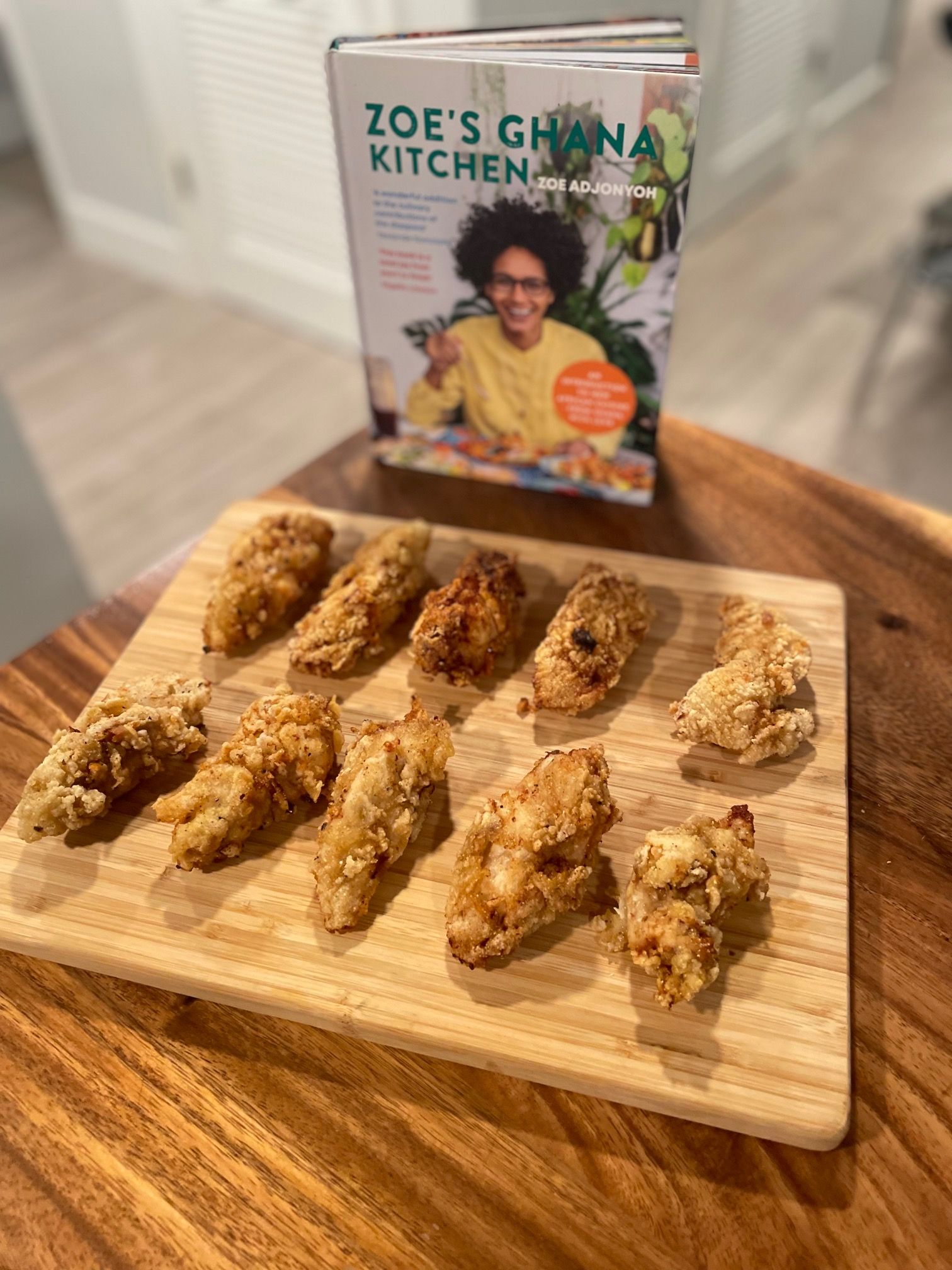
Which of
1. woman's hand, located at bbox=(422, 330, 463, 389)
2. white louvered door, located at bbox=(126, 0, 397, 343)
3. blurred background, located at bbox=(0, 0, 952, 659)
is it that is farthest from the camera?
blurred background, located at bbox=(0, 0, 952, 659)

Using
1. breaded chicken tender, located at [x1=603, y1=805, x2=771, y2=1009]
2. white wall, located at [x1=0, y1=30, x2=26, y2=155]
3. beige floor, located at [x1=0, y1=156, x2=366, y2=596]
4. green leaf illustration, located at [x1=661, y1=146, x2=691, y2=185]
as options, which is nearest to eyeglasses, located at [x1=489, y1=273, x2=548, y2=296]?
green leaf illustration, located at [x1=661, y1=146, x2=691, y2=185]

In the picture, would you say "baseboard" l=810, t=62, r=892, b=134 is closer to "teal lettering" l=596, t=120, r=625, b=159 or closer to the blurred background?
the blurred background

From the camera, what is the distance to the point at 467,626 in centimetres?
119

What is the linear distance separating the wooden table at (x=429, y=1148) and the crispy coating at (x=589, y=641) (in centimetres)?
32

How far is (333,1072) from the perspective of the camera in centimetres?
93

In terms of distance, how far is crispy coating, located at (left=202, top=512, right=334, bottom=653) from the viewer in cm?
124

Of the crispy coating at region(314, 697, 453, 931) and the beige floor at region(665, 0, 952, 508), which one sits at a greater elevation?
the crispy coating at region(314, 697, 453, 931)

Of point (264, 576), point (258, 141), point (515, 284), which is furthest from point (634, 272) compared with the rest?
point (258, 141)

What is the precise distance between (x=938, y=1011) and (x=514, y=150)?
1.04 metres

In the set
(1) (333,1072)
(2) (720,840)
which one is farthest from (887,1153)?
(1) (333,1072)

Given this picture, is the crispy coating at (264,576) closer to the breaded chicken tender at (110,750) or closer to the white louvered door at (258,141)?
the breaded chicken tender at (110,750)

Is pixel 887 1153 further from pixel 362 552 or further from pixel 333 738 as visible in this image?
pixel 362 552

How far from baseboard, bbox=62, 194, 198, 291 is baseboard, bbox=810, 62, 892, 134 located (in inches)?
113

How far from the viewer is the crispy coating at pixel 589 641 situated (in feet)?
3.77
